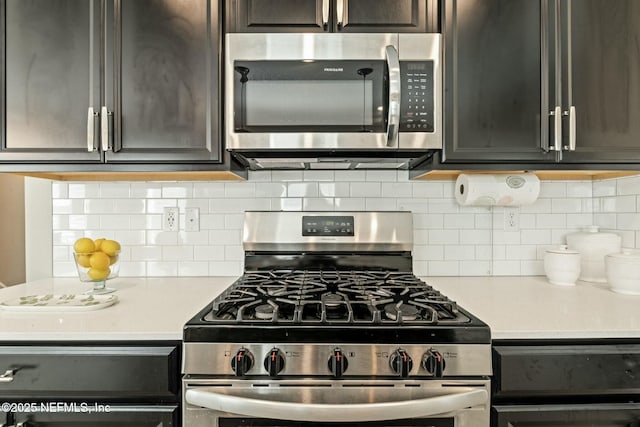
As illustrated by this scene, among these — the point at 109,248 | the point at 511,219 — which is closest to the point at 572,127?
the point at 511,219

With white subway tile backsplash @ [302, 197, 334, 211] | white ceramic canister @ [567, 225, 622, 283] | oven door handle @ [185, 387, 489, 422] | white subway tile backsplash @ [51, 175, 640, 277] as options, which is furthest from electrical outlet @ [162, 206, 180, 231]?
white ceramic canister @ [567, 225, 622, 283]

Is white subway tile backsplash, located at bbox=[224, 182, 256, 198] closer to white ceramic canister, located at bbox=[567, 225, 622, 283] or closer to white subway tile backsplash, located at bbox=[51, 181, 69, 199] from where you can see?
white subway tile backsplash, located at bbox=[51, 181, 69, 199]

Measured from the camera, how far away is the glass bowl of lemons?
5.00ft

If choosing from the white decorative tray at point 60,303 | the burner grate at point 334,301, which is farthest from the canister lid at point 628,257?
the white decorative tray at point 60,303

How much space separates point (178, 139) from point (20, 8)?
76 cm

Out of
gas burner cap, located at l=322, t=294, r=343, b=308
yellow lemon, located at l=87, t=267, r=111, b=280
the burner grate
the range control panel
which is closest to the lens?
the burner grate

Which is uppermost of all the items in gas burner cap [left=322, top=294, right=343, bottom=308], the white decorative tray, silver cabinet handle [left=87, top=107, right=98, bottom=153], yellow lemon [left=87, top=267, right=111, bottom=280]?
silver cabinet handle [left=87, top=107, right=98, bottom=153]

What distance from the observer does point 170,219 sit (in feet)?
6.00

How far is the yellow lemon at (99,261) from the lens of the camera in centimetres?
152

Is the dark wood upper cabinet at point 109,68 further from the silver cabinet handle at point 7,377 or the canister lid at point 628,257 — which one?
the canister lid at point 628,257

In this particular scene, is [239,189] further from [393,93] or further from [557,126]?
[557,126]

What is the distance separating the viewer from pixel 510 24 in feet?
4.77

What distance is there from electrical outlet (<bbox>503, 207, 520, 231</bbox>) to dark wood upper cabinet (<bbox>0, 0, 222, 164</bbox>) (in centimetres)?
137

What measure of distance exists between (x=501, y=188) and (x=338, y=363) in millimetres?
1109
